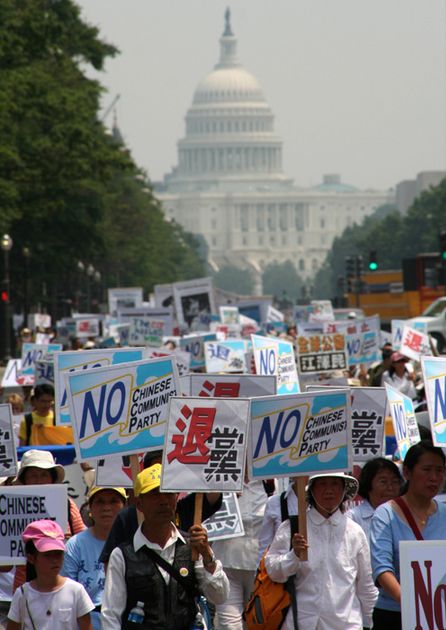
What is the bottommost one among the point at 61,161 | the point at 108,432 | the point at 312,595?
the point at 312,595

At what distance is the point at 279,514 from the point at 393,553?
80cm

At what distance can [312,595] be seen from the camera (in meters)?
7.93

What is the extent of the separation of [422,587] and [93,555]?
6.59 feet

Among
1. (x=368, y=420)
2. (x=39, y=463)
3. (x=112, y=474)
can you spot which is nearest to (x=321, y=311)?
(x=368, y=420)

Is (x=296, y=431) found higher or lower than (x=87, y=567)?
higher

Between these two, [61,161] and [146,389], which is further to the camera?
[61,161]

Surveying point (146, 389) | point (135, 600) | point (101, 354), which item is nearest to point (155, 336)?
point (101, 354)

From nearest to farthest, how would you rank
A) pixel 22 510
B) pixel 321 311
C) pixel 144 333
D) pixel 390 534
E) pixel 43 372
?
pixel 390 534, pixel 22 510, pixel 43 372, pixel 144 333, pixel 321 311

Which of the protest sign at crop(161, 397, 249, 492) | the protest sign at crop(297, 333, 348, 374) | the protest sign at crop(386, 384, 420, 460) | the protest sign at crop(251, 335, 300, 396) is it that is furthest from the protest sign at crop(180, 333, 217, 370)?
the protest sign at crop(161, 397, 249, 492)

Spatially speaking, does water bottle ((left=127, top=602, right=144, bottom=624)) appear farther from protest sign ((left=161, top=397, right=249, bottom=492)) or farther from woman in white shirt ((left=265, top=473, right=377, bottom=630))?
protest sign ((left=161, top=397, right=249, bottom=492))

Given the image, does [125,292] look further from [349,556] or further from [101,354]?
[349,556]

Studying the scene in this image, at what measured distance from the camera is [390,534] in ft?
26.7

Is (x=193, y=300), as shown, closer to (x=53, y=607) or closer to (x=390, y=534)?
(x=390, y=534)

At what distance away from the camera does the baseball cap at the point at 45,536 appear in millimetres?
7367
